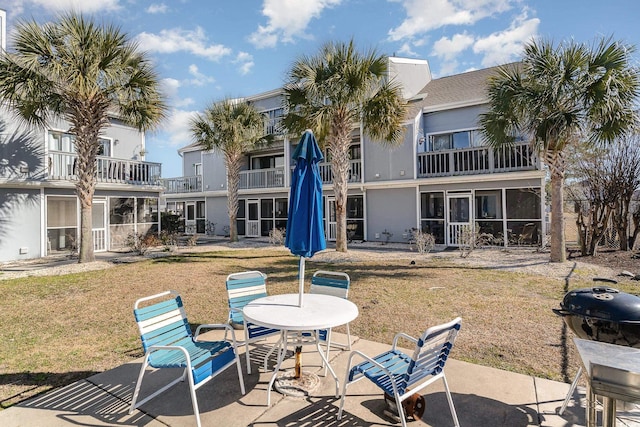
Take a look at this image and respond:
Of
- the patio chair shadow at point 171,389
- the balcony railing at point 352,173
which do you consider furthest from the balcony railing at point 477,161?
the patio chair shadow at point 171,389

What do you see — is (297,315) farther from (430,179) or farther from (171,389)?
(430,179)

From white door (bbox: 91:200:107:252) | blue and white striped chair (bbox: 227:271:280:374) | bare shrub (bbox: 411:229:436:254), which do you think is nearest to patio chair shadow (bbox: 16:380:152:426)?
blue and white striped chair (bbox: 227:271:280:374)

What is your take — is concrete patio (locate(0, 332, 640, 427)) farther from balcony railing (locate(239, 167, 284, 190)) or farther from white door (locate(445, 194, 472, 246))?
balcony railing (locate(239, 167, 284, 190))

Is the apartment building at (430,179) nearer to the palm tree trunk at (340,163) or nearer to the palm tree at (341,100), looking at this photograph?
the palm tree at (341,100)

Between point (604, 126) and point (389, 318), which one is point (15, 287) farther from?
point (604, 126)

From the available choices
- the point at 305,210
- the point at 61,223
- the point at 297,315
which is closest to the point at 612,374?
the point at 297,315

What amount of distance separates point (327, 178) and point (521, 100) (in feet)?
36.8

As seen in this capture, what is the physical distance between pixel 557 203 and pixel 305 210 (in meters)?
11.0

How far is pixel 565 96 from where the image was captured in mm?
10344

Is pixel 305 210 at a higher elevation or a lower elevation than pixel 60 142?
lower

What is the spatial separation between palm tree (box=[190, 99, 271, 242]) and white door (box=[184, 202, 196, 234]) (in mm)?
9088

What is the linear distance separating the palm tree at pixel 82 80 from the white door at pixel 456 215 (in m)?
13.9

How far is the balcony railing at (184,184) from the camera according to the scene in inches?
1039

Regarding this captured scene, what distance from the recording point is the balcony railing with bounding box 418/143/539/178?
14.8m
